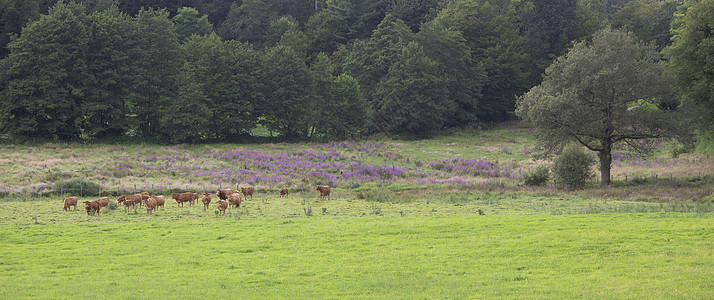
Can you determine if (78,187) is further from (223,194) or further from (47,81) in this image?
(47,81)

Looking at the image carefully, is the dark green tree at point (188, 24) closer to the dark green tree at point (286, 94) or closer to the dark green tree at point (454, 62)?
the dark green tree at point (286, 94)

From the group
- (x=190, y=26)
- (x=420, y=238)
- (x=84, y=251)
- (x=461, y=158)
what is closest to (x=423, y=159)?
(x=461, y=158)

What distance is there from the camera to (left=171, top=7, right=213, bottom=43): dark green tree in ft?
332

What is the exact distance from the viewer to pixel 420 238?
2514cm

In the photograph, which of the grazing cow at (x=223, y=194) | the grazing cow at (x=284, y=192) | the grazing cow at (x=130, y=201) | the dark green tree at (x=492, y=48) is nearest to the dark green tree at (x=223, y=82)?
the dark green tree at (x=492, y=48)

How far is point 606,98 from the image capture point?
4666 centimetres

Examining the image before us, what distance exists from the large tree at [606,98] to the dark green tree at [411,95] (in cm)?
3972

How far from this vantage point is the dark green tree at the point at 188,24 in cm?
10106

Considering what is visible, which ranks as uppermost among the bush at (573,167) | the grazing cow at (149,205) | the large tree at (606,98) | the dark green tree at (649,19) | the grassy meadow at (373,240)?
the dark green tree at (649,19)

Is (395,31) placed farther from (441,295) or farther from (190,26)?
(441,295)

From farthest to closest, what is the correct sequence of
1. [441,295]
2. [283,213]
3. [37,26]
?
[37,26], [283,213], [441,295]

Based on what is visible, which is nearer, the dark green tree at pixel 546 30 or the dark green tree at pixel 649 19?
the dark green tree at pixel 546 30

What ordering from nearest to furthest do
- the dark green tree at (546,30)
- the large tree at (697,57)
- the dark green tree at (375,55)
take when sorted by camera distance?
the large tree at (697,57), the dark green tree at (375,55), the dark green tree at (546,30)

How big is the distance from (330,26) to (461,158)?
52.9m
